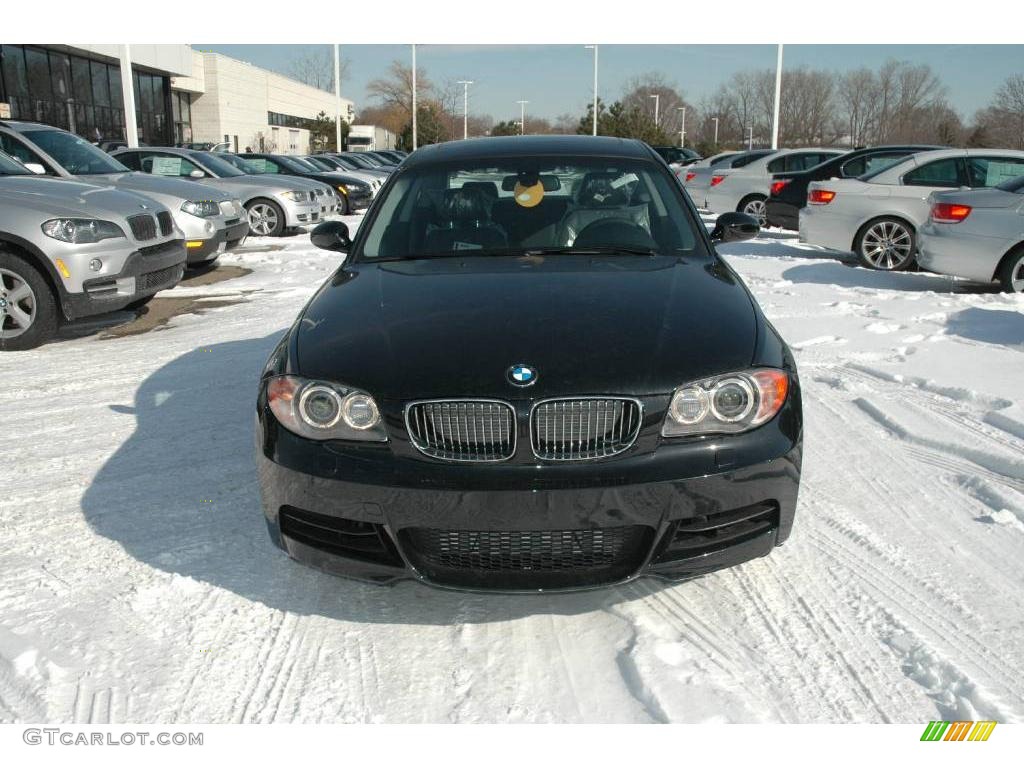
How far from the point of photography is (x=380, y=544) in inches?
107

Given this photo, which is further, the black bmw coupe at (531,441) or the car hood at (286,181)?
the car hood at (286,181)

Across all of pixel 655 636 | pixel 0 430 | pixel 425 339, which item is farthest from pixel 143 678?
pixel 0 430

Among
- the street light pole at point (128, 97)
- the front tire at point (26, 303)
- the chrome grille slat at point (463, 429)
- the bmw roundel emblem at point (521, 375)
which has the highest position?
the street light pole at point (128, 97)

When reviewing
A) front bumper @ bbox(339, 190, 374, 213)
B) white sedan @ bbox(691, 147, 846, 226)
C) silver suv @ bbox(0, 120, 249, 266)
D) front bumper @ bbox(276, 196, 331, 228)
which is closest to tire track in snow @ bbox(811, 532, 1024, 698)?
silver suv @ bbox(0, 120, 249, 266)

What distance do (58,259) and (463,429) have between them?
5.37 m

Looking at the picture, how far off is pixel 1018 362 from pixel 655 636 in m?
4.32

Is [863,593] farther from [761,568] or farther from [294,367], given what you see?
[294,367]

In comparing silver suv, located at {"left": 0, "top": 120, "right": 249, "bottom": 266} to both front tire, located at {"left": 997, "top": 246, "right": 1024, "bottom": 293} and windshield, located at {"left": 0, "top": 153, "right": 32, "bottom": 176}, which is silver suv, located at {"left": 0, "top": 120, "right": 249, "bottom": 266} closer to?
windshield, located at {"left": 0, "top": 153, "right": 32, "bottom": 176}

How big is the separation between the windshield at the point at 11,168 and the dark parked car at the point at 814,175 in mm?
10001

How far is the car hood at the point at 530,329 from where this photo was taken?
2.72 meters

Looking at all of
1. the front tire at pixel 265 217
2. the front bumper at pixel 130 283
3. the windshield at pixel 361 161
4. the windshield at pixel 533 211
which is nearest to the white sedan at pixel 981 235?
the windshield at pixel 533 211

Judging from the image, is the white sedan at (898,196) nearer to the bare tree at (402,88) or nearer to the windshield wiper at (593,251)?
the windshield wiper at (593,251)

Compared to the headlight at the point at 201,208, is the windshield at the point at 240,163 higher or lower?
higher

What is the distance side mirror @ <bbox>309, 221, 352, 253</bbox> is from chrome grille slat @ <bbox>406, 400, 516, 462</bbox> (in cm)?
192
